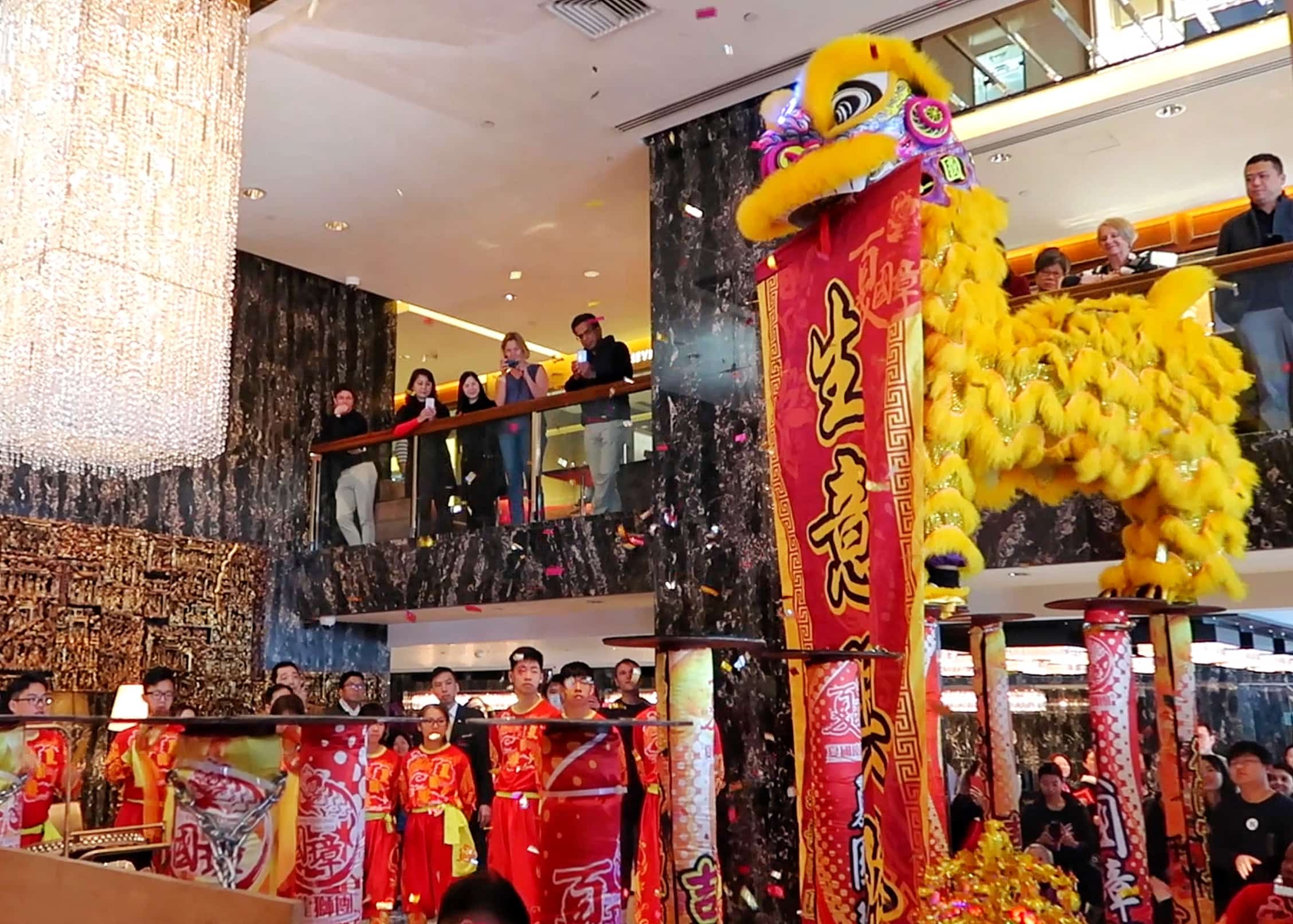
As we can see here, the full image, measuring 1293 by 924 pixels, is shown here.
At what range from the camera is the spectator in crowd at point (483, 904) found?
1.35 m

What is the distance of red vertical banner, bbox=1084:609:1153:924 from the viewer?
2.78 metres

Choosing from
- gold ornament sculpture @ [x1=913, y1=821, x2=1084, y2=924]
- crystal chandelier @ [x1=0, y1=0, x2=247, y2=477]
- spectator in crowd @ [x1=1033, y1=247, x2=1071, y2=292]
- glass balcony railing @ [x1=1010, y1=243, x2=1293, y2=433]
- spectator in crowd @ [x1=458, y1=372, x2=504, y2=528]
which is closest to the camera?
gold ornament sculpture @ [x1=913, y1=821, x2=1084, y2=924]

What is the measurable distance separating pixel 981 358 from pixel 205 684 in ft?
21.1

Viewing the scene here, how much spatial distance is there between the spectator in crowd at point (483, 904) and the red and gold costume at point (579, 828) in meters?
0.18

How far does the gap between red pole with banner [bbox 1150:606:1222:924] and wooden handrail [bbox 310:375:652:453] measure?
3.84 meters

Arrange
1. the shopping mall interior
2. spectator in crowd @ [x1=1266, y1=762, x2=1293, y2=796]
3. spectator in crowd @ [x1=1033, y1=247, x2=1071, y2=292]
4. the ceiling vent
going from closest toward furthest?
1. the shopping mall interior
2. spectator in crowd @ [x1=1266, y1=762, x2=1293, y2=796]
3. spectator in crowd @ [x1=1033, y1=247, x2=1071, y2=292]
4. the ceiling vent

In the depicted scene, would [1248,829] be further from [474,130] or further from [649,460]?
[474,130]

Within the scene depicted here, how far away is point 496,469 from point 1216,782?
4.45 m

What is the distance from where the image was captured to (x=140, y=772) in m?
5.90

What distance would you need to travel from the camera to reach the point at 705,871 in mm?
2051

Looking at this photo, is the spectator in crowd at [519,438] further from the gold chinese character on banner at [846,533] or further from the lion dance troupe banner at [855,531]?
the gold chinese character on banner at [846,533]

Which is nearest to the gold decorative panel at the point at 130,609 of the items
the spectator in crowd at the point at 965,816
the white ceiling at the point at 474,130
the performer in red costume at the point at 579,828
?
the white ceiling at the point at 474,130

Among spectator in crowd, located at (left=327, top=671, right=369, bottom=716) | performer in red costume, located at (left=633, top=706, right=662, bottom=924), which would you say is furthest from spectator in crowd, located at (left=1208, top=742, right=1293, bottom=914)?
spectator in crowd, located at (left=327, top=671, right=369, bottom=716)

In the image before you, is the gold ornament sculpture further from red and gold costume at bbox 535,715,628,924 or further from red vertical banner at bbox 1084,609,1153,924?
red vertical banner at bbox 1084,609,1153,924
